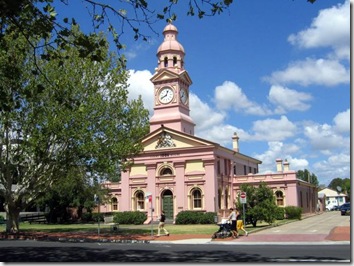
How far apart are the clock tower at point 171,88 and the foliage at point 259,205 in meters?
17.9

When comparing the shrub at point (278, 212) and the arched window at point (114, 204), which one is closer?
the shrub at point (278, 212)

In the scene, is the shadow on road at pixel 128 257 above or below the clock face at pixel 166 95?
below

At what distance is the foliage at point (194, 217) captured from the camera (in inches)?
1601

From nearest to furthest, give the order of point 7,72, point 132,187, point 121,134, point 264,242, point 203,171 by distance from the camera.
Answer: point 7,72 < point 264,242 < point 121,134 < point 203,171 < point 132,187

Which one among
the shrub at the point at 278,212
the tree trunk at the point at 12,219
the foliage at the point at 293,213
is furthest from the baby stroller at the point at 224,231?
the foliage at the point at 293,213

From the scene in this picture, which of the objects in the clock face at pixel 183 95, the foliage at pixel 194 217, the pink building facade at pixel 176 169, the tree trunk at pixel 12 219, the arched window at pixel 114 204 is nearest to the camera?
the tree trunk at pixel 12 219

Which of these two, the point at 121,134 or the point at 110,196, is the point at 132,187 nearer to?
the point at 110,196

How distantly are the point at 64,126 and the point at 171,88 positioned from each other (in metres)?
26.0

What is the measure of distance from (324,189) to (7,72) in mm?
124855

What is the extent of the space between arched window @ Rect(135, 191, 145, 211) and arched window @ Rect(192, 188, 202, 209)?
18.4 ft

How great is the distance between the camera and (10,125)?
2445 centimetres

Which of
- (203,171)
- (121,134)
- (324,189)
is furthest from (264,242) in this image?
(324,189)

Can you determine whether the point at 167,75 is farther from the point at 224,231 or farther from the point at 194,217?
the point at 224,231

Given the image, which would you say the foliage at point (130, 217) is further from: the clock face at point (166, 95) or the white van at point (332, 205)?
the white van at point (332, 205)
